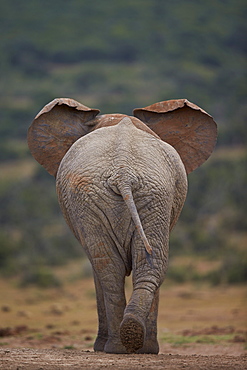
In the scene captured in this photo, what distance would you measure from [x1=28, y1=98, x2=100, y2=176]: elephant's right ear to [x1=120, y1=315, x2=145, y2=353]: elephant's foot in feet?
6.77

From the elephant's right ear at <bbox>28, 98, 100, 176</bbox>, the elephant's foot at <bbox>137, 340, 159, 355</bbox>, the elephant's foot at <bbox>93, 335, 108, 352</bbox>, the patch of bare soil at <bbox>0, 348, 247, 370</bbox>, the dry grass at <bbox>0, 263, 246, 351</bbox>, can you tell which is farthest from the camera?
the dry grass at <bbox>0, 263, 246, 351</bbox>

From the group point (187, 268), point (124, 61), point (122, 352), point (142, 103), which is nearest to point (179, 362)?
point (122, 352)

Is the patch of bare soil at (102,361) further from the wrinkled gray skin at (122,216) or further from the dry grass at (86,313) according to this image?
the dry grass at (86,313)

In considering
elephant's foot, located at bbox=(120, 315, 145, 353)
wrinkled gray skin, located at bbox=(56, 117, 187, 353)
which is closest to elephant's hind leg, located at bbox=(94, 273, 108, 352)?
wrinkled gray skin, located at bbox=(56, 117, 187, 353)

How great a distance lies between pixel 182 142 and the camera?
6516mm

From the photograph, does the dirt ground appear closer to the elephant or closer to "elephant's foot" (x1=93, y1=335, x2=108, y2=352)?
"elephant's foot" (x1=93, y1=335, x2=108, y2=352)

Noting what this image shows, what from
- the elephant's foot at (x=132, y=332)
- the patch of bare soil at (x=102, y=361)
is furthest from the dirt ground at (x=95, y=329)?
the elephant's foot at (x=132, y=332)

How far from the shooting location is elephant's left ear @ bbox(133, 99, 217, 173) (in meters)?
6.35

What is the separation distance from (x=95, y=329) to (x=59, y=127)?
→ 11.8 ft

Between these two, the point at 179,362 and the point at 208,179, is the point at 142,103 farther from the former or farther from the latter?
the point at 179,362

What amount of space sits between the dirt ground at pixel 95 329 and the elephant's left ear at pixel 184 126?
168cm

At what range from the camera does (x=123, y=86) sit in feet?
181

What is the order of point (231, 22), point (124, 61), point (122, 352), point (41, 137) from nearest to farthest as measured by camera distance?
1. point (122, 352)
2. point (41, 137)
3. point (124, 61)
4. point (231, 22)

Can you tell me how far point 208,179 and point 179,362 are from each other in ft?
63.3
